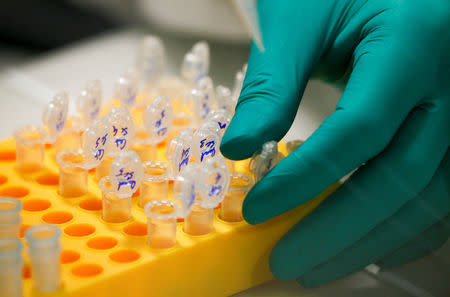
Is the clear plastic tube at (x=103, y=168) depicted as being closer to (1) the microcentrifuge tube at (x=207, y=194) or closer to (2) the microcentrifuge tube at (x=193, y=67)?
(1) the microcentrifuge tube at (x=207, y=194)

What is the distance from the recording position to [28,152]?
0.91 m

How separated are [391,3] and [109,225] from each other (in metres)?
0.55

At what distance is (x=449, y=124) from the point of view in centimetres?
79

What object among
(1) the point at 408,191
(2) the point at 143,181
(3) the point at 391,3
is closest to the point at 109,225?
(2) the point at 143,181

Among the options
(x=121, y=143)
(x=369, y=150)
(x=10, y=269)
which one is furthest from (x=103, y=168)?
(x=369, y=150)

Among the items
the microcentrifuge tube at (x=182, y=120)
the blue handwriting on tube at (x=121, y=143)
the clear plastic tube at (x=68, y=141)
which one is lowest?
the clear plastic tube at (x=68, y=141)

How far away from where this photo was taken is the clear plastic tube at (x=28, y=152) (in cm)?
90

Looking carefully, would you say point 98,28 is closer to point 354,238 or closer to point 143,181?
point 143,181

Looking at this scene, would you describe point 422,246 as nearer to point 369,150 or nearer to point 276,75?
Result: point 369,150

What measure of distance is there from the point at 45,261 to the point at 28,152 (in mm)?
318

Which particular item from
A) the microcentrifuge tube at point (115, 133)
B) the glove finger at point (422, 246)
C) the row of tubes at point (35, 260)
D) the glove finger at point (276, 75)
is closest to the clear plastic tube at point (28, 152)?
the microcentrifuge tube at point (115, 133)

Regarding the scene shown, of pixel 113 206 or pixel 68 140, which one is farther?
pixel 68 140

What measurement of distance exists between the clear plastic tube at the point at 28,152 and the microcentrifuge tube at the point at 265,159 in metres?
0.37

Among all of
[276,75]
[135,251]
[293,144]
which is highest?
[276,75]
